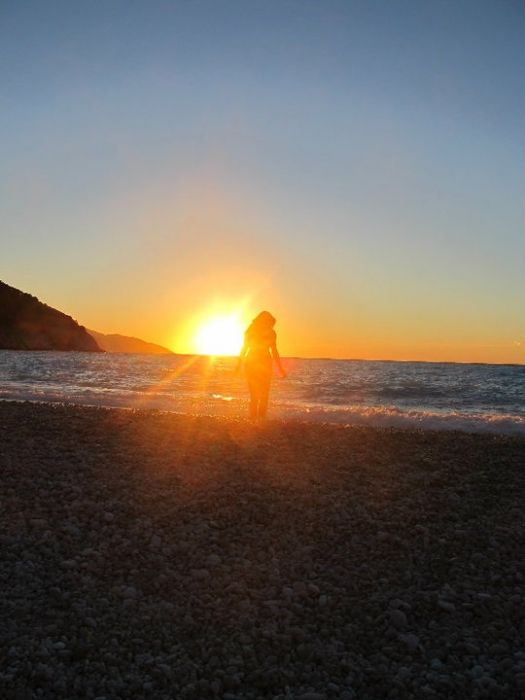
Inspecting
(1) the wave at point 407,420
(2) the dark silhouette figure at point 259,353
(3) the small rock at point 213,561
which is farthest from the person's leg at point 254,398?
(3) the small rock at point 213,561

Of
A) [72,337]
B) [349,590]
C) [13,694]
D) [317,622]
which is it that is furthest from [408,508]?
[72,337]

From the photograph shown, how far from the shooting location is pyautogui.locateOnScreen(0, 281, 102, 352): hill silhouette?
14612 cm

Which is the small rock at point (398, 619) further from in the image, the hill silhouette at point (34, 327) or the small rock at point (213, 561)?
the hill silhouette at point (34, 327)

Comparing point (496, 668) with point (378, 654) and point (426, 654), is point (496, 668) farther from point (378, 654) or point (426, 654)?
point (378, 654)

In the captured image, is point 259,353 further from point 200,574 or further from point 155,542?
point 200,574

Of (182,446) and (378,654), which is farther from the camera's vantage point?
(182,446)

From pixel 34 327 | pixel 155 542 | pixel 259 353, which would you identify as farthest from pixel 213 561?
pixel 34 327

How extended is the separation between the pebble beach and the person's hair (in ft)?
16.9

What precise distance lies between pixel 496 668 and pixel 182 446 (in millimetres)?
7830

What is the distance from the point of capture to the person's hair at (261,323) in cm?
1598

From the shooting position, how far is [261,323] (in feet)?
52.5

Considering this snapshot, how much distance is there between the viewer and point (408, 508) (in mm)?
8672

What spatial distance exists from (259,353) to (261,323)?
83 cm

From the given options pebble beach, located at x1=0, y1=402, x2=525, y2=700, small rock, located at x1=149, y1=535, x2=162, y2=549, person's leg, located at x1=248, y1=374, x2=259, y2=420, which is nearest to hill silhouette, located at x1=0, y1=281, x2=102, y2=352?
person's leg, located at x1=248, y1=374, x2=259, y2=420
